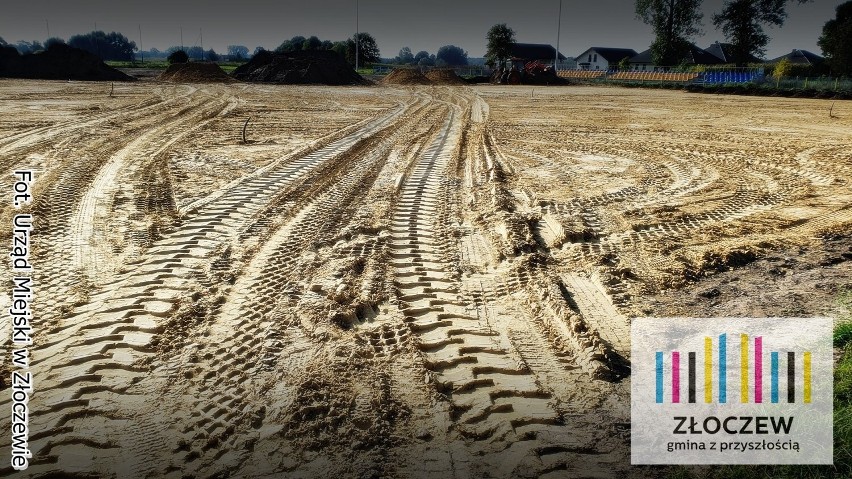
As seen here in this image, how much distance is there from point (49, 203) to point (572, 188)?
8672 mm

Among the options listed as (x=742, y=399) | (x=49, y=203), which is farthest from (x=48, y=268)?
(x=742, y=399)

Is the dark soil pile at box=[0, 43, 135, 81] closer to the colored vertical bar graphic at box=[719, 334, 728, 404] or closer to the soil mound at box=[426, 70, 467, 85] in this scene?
the soil mound at box=[426, 70, 467, 85]

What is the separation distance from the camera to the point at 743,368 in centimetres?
422

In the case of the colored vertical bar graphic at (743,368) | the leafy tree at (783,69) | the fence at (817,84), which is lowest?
the colored vertical bar graphic at (743,368)

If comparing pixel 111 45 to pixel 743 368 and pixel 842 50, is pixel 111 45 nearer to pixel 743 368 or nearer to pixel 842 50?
pixel 842 50

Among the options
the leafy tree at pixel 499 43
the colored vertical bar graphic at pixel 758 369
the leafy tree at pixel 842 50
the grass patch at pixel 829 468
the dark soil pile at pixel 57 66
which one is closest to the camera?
the grass patch at pixel 829 468

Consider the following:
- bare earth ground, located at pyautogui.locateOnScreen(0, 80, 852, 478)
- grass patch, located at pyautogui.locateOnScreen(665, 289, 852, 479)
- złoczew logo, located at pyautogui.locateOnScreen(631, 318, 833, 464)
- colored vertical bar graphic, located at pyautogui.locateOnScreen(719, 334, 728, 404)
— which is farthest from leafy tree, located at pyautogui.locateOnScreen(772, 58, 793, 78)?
grass patch, located at pyautogui.locateOnScreen(665, 289, 852, 479)

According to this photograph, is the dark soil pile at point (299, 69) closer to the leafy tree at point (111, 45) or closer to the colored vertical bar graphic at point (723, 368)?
the colored vertical bar graphic at point (723, 368)

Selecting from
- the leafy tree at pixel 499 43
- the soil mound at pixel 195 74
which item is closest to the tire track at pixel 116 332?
the soil mound at pixel 195 74

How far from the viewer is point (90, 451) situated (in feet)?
11.2

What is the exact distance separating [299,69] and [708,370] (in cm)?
4235

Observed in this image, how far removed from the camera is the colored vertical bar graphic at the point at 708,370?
398 cm

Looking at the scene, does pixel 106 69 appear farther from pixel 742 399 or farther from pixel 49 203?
→ pixel 742 399

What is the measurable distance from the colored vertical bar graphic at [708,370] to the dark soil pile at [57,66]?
44163 millimetres
